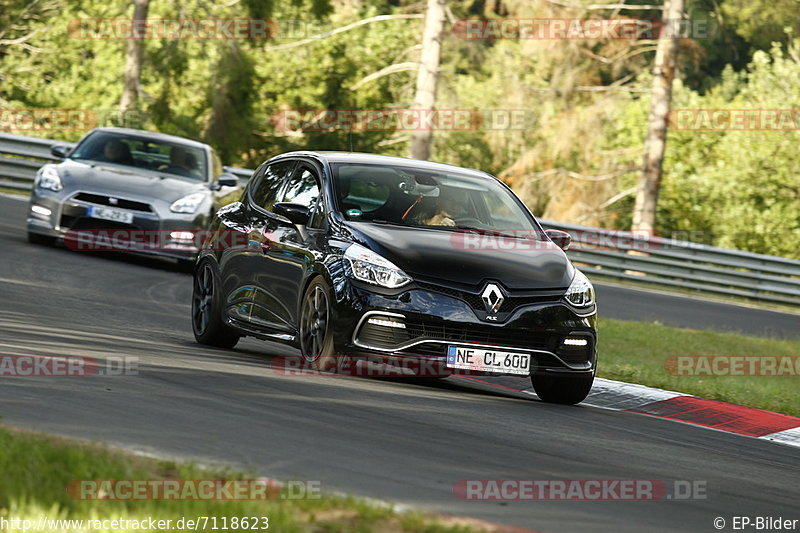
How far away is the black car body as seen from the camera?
17062 millimetres

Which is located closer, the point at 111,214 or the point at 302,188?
the point at 302,188

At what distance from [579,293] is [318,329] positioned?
1.83 meters

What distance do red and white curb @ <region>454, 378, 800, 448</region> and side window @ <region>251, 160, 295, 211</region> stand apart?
7.42ft

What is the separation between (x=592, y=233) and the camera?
28.4 m

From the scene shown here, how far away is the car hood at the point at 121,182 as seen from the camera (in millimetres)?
17172

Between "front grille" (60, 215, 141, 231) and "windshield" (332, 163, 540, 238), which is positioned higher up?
"windshield" (332, 163, 540, 238)

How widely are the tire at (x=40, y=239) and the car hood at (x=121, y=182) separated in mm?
1010

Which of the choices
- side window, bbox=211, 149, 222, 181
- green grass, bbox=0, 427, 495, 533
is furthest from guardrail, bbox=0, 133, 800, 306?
green grass, bbox=0, 427, 495, 533

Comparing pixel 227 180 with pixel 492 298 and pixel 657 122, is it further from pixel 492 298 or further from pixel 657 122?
pixel 657 122

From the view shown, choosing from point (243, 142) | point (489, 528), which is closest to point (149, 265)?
point (489, 528)

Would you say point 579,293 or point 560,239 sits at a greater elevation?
point 560,239

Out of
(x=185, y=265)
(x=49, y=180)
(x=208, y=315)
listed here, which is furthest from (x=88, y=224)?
(x=208, y=315)

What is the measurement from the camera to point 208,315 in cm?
→ 1177

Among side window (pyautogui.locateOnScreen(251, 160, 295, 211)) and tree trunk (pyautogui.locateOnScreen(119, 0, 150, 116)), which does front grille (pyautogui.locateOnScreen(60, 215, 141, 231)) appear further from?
tree trunk (pyautogui.locateOnScreen(119, 0, 150, 116))
